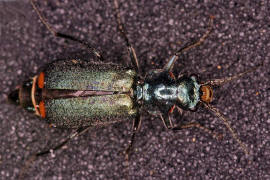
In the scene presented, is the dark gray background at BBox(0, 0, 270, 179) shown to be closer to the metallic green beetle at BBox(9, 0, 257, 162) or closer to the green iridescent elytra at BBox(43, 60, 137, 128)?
the metallic green beetle at BBox(9, 0, 257, 162)

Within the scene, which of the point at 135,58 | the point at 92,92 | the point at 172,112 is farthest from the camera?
the point at 172,112

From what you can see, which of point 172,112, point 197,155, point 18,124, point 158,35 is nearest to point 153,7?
point 158,35

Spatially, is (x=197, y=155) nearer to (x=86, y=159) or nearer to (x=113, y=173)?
(x=113, y=173)

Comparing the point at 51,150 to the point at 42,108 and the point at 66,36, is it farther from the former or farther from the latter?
the point at 66,36

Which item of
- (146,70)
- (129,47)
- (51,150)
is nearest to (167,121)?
(146,70)

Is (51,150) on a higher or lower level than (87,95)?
lower

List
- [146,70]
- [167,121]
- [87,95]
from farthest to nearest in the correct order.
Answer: [146,70] < [167,121] < [87,95]

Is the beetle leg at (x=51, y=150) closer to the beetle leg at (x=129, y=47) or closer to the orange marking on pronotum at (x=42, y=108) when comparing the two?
the orange marking on pronotum at (x=42, y=108)
